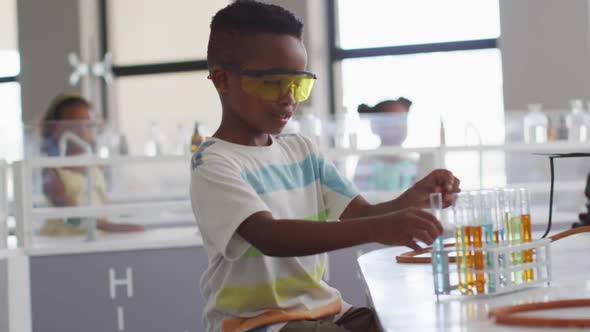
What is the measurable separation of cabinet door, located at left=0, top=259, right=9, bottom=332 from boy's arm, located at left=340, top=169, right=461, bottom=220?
1.65 meters

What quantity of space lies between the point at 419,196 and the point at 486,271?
1.08ft

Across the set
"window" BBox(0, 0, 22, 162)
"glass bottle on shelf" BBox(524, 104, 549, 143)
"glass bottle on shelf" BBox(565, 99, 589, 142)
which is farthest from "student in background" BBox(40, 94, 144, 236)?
"window" BBox(0, 0, 22, 162)

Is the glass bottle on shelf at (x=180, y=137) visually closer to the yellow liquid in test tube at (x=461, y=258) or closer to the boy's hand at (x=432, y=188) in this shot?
the boy's hand at (x=432, y=188)

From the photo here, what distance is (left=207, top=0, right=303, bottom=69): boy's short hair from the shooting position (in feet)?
4.29

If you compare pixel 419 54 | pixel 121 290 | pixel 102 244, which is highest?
pixel 419 54

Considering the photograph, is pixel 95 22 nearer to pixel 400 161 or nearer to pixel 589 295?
pixel 400 161

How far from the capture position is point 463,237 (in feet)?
3.27

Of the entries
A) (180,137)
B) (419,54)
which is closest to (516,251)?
(180,137)

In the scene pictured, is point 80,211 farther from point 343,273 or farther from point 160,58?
point 160,58

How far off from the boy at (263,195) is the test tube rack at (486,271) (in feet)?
0.44

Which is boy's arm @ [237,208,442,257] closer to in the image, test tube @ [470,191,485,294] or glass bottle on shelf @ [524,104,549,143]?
test tube @ [470,191,485,294]

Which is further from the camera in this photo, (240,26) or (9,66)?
(9,66)

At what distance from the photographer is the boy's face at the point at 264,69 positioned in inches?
50.3

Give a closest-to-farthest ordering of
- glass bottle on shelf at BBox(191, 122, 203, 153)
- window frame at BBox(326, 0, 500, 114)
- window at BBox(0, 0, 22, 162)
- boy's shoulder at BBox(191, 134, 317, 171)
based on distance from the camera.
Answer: boy's shoulder at BBox(191, 134, 317, 171), glass bottle on shelf at BBox(191, 122, 203, 153), window frame at BBox(326, 0, 500, 114), window at BBox(0, 0, 22, 162)
